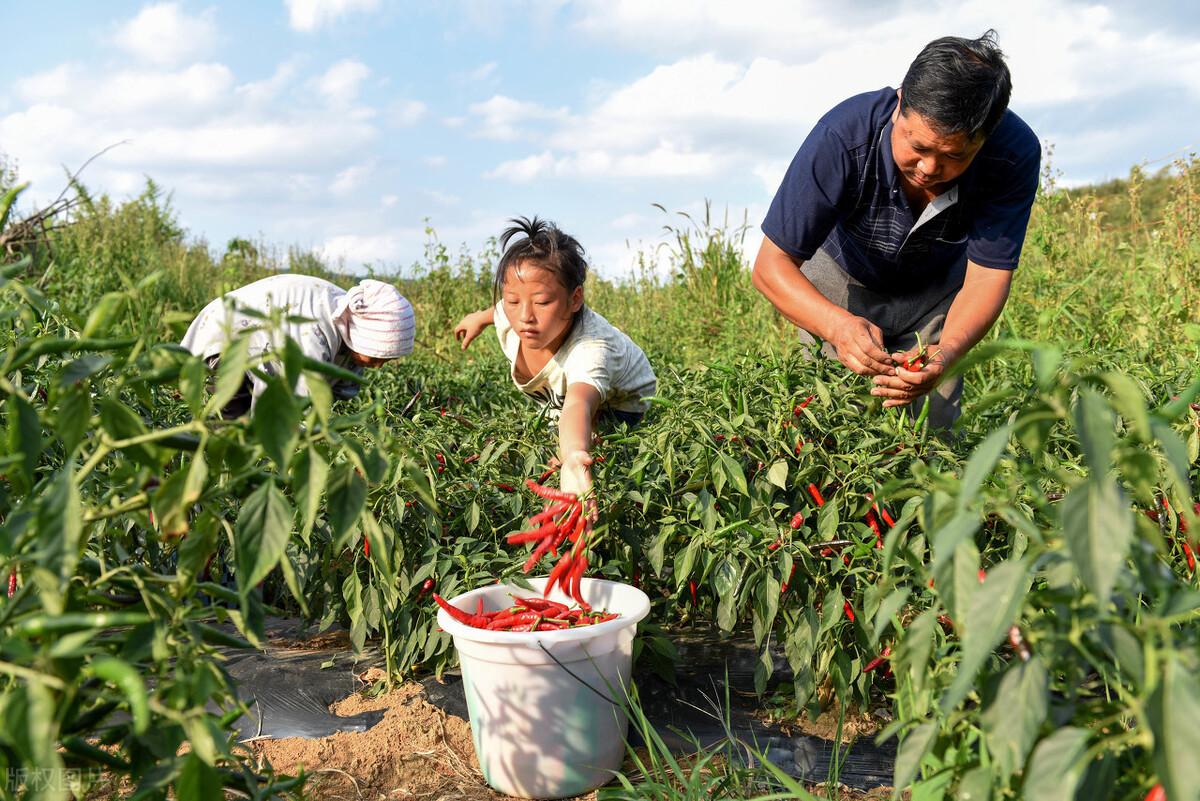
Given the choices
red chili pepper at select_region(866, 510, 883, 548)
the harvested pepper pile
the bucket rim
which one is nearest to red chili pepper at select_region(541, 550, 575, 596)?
the harvested pepper pile

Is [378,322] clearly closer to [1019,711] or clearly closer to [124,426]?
[124,426]

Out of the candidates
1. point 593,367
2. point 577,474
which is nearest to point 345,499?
point 577,474

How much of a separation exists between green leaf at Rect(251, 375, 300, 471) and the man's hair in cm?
191

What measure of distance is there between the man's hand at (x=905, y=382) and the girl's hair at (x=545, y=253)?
4.10 feet

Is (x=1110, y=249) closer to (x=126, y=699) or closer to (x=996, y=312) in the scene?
(x=996, y=312)

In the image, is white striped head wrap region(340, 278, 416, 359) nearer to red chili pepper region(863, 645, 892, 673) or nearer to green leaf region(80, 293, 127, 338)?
red chili pepper region(863, 645, 892, 673)

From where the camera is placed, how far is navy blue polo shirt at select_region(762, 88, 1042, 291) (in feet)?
8.62

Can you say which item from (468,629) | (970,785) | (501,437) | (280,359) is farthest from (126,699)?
(501,437)

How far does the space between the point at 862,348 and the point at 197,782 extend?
168 centimetres

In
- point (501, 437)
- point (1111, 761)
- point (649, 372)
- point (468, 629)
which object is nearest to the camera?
point (1111, 761)

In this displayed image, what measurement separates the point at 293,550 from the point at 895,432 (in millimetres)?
1418

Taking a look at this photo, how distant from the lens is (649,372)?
3.25 m

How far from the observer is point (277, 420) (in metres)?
0.81

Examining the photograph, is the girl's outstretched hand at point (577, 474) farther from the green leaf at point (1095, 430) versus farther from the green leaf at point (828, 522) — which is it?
the green leaf at point (1095, 430)
